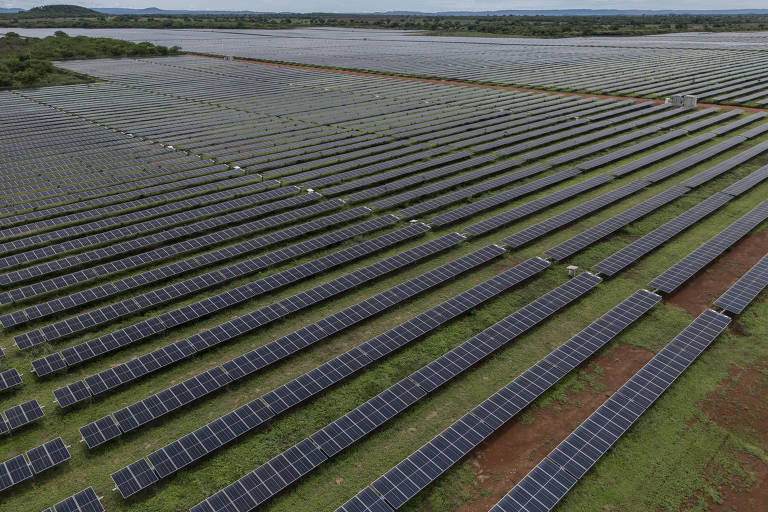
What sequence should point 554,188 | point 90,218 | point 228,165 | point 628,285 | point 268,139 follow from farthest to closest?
point 268,139 < point 228,165 < point 554,188 < point 90,218 < point 628,285

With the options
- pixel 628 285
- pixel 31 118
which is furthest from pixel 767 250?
pixel 31 118

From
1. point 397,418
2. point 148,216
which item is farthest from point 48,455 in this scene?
point 148,216

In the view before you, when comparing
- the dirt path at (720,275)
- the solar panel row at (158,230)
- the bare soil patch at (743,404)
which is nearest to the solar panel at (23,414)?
the solar panel row at (158,230)

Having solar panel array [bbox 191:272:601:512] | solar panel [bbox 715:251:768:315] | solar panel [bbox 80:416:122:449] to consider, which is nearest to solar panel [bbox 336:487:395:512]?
solar panel array [bbox 191:272:601:512]

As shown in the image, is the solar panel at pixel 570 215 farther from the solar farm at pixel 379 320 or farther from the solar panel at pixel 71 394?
the solar panel at pixel 71 394

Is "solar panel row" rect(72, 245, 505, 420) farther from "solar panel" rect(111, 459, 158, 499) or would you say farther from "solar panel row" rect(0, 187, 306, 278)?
"solar panel row" rect(0, 187, 306, 278)

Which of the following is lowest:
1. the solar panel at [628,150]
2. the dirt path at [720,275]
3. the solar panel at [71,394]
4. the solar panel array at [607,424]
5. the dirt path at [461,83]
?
the solar panel at [71,394]

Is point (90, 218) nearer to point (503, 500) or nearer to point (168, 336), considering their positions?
point (168, 336)
